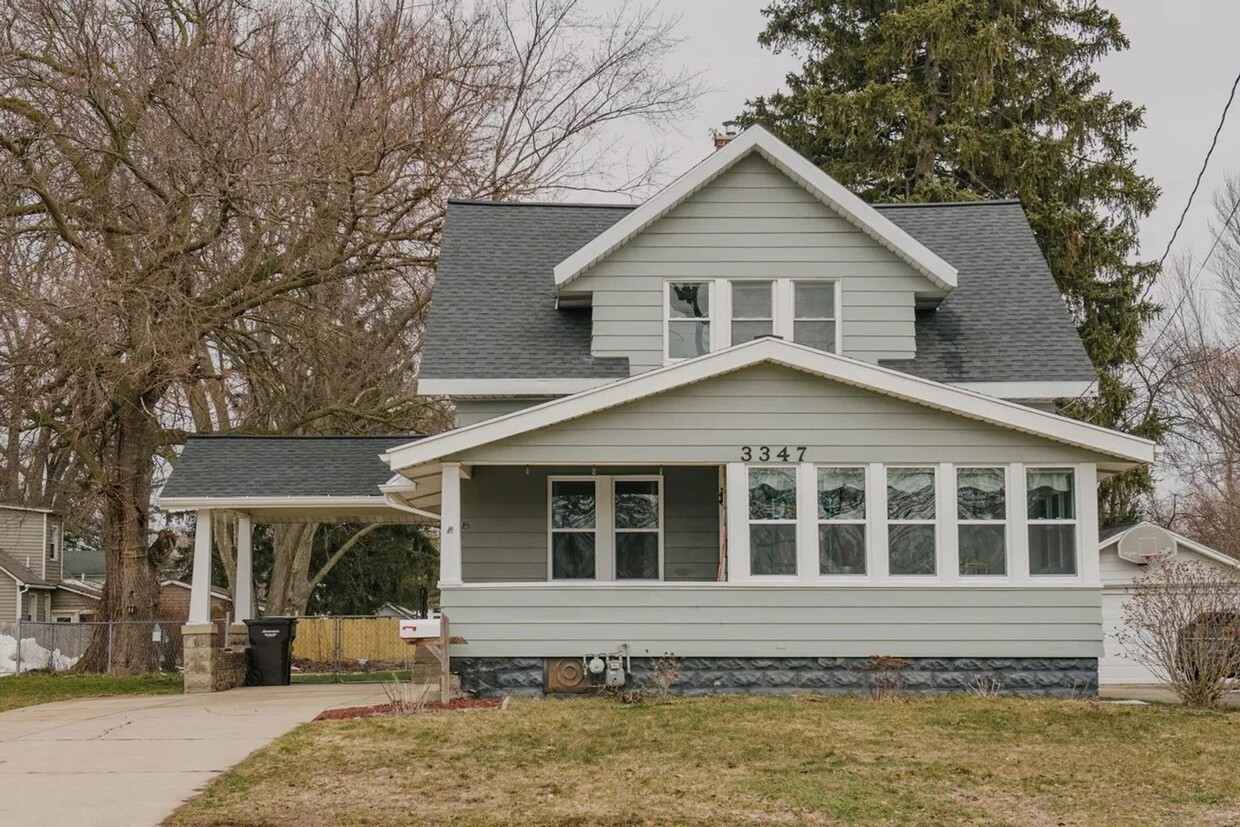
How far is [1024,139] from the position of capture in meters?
34.5

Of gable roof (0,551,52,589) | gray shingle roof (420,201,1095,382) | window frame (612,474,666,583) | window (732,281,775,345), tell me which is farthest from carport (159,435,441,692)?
gable roof (0,551,52,589)

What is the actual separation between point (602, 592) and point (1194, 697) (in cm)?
673

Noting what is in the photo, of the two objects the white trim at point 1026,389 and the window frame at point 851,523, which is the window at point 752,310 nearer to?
the white trim at point 1026,389

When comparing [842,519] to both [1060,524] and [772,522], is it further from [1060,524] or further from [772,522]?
[1060,524]

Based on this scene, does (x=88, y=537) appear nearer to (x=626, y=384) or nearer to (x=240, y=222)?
(x=240, y=222)

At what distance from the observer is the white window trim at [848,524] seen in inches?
671

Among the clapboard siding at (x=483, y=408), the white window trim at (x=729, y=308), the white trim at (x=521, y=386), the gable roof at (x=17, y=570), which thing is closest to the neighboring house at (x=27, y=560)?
the gable roof at (x=17, y=570)

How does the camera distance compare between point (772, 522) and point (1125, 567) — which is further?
point (1125, 567)

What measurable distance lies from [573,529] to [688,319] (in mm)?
3180

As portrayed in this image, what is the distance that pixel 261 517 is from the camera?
2273cm

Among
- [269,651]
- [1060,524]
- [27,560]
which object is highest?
[1060,524]

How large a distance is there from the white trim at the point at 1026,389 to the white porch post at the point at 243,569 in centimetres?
1089

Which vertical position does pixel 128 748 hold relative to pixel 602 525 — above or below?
below

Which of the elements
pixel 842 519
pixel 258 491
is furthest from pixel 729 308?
pixel 258 491
